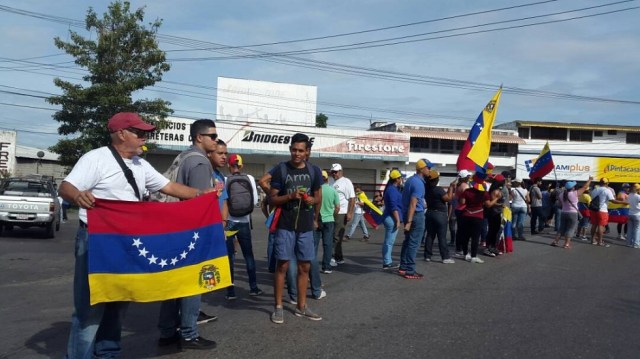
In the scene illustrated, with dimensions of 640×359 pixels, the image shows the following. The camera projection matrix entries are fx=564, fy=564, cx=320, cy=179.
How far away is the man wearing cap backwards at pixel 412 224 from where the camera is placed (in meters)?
8.77


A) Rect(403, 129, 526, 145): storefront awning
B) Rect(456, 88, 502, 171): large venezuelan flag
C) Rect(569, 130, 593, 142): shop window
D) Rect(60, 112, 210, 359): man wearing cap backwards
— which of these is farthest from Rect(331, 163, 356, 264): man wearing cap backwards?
Rect(569, 130, 593, 142): shop window

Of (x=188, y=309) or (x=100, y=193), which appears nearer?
(x=100, y=193)

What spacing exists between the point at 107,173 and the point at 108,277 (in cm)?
72

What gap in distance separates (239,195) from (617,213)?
46.1 ft

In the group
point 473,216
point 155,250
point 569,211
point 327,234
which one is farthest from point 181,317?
point 569,211

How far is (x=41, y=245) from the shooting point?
1352 cm

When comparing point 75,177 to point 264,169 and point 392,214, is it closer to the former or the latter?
point 392,214

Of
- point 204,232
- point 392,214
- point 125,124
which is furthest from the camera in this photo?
point 392,214

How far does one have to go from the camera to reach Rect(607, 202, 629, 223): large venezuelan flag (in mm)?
16797

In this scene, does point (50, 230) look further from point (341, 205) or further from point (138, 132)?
point (138, 132)

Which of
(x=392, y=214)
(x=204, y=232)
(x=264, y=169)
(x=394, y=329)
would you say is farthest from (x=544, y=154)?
(x=264, y=169)

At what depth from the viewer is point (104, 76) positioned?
83.9 ft

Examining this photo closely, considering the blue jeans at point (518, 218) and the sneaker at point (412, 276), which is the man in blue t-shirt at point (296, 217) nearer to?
the sneaker at point (412, 276)

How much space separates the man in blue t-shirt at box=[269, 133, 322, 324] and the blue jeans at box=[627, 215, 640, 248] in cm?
1187
